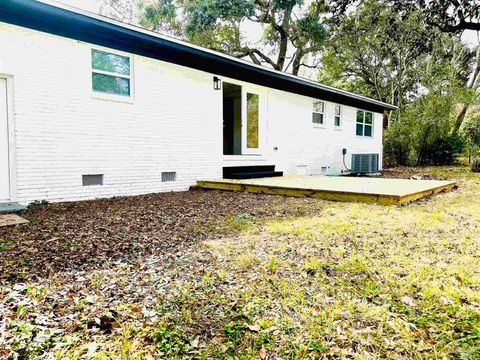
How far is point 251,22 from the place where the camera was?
58.0 feet

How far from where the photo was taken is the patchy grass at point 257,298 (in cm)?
160

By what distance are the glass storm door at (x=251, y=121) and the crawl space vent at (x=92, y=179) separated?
3993mm

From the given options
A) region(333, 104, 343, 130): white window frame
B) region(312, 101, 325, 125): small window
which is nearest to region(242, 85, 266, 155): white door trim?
region(312, 101, 325, 125): small window

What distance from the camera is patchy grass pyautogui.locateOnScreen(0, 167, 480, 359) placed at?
1.60 meters

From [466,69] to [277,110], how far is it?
20.2 m

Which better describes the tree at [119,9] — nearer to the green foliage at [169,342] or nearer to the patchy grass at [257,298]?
the patchy grass at [257,298]

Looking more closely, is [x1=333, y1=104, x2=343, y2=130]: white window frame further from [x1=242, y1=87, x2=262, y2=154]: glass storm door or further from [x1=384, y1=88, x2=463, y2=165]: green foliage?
[x1=384, y1=88, x2=463, y2=165]: green foliage

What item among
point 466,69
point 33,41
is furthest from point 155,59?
point 466,69

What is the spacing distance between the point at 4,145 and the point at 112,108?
1805 mm

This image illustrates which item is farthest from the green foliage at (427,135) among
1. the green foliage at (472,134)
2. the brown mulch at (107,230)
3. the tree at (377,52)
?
the brown mulch at (107,230)

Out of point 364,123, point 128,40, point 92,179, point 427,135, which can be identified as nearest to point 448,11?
point 364,123

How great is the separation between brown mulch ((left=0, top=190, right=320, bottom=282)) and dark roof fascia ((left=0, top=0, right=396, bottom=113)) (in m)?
2.79

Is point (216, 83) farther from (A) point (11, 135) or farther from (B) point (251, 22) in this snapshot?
(B) point (251, 22)

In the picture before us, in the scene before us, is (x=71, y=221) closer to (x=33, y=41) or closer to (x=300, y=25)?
(x=33, y=41)
